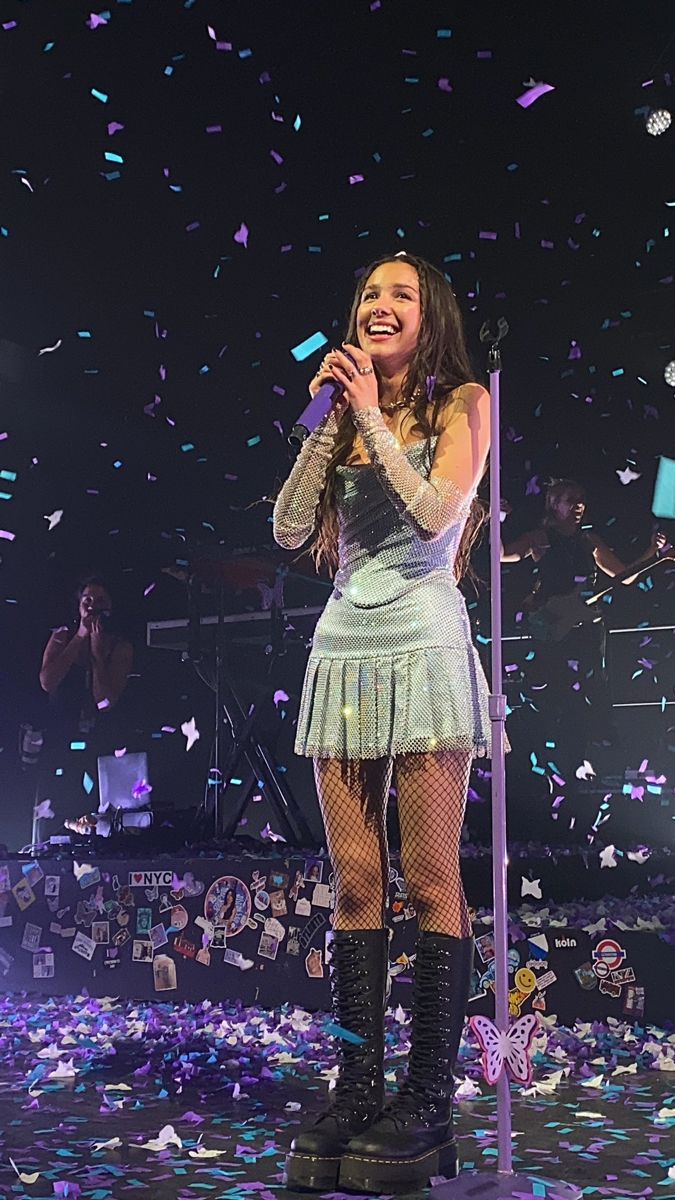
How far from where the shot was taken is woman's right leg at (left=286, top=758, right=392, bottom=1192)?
1.47m

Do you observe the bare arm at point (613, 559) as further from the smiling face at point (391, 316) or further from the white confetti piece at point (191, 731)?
the smiling face at point (391, 316)

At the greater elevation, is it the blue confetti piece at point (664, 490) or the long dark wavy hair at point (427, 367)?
the blue confetti piece at point (664, 490)

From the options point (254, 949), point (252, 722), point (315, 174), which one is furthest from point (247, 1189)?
point (315, 174)

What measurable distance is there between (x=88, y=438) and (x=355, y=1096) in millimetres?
3399

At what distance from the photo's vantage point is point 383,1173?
1.41 m

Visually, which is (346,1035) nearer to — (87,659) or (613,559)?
(613,559)

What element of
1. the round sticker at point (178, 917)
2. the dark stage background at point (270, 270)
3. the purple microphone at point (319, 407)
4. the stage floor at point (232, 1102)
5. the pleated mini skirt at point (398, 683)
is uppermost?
the dark stage background at point (270, 270)

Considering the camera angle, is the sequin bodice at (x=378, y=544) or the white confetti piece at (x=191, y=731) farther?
the white confetti piece at (x=191, y=731)

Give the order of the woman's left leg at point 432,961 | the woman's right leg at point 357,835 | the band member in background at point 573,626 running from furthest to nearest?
the band member in background at point 573,626, the woman's right leg at point 357,835, the woman's left leg at point 432,961

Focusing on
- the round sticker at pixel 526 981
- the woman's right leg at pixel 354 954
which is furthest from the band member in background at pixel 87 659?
the woman's right leg at pixel 354 954

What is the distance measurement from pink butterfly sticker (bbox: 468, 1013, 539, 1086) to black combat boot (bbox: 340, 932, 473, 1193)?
9cm

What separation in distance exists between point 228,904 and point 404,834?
4.43ft

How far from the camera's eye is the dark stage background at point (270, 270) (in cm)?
339

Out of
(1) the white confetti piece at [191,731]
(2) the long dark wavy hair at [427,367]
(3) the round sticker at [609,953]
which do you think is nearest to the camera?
(2) the long dark wavy hair at [427,367]
